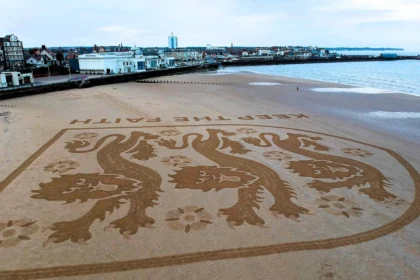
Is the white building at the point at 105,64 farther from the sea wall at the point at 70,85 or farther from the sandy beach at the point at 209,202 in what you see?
the sandy beach at the point at 209,202

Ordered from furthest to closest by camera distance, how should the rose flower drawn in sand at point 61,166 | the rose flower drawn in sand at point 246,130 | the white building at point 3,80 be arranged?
the white building at point 3,80 < the rose flower drawn in sand at point 246,130 < the rose flower drawn in sand at point 61,166

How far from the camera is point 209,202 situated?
22.8ft

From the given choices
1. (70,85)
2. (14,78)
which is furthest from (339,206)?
(14,78)

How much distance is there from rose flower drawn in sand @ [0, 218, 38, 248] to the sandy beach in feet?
0.06

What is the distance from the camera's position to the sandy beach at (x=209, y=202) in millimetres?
4953

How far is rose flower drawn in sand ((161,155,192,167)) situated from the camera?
9.29 m

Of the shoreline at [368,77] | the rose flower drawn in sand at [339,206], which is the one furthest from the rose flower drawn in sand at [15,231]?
the shoreline at [368,77]

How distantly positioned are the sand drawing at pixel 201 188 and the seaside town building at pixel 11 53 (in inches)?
2416

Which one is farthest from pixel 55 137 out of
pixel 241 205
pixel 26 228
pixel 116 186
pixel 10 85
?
pixel 10 85

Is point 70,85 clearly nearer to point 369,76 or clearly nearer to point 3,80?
point 3,80

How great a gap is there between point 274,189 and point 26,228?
517cm

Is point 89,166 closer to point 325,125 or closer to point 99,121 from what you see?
point 99,121

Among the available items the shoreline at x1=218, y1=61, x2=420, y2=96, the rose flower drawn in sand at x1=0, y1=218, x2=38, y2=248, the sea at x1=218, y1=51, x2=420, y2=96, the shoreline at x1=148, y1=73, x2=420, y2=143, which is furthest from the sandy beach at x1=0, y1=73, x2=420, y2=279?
the sea at x1=218, y1=51, x2=420, y2=96

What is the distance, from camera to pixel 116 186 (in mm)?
7676
